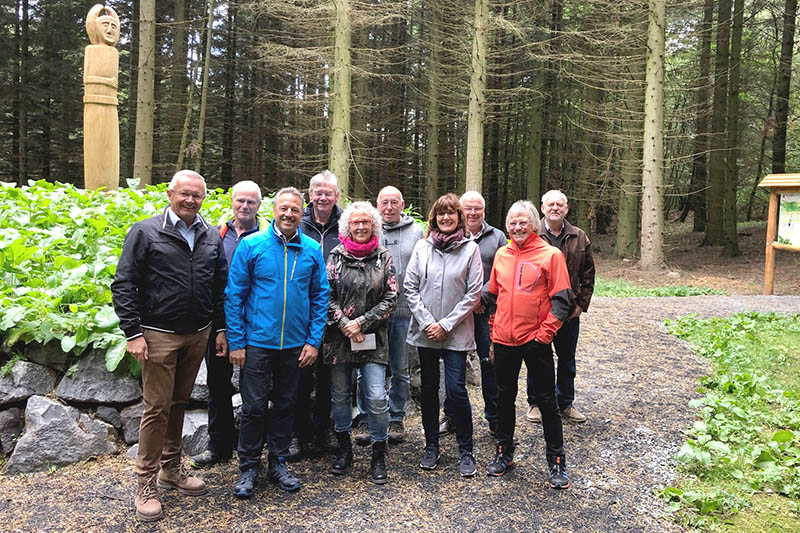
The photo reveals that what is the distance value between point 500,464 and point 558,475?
1.26 feet

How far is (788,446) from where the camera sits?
417 cm

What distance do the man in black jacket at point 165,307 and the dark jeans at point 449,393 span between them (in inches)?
58.7

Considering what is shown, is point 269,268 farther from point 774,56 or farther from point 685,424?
point 774,56

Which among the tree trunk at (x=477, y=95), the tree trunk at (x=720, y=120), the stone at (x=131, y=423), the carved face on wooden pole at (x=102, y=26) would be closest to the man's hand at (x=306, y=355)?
the stone at (x=131, y=423)

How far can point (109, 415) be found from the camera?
3.92 m

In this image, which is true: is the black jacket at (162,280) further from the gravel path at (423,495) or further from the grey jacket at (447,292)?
the grey jacket at (447,292)

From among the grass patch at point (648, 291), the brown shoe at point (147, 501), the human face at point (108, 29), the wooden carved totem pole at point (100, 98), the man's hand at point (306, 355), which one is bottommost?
the brown shoe at point (147, 501)

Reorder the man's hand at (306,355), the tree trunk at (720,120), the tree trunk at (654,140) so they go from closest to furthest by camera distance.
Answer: the man's hand at (306,355)
the tree trunk at (654,140)
the tree trunk at (720,120)

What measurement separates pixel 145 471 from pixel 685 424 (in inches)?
164

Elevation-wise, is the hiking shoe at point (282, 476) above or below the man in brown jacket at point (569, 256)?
below

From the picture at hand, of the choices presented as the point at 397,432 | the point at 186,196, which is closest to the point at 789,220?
the point at 397,432

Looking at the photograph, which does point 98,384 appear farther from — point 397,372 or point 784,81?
point 784,81

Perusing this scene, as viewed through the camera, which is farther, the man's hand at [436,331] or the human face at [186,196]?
the man's hand at [436,331]

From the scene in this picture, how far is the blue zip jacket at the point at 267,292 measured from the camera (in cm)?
338
